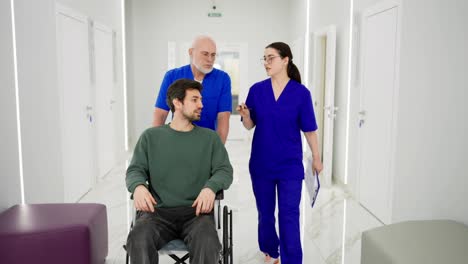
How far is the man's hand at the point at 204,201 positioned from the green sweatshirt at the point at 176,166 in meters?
0.06

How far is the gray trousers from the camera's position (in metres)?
2.04

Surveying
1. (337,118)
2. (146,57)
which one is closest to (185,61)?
(146,57)

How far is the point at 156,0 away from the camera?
8656mm

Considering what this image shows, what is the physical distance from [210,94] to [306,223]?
5.71ft

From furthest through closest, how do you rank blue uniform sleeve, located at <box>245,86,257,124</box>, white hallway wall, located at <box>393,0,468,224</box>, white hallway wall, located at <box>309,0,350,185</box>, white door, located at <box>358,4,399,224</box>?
white hallway wall, located at <box>309,0,350,185</box>
white door, located at <box>358,4,399,224</box>
blue uniform sleeve, located at <box>245,86,257,124</box>
white hallway wall, located at <box>393,0,468,224</box>

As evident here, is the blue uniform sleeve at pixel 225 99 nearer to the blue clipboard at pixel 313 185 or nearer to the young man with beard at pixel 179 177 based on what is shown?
the young man with beard at pixel 179 177

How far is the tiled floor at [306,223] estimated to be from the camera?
123 inches

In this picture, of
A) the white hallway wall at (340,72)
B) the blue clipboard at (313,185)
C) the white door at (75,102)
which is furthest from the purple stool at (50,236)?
the white hallway wall at (340,72)

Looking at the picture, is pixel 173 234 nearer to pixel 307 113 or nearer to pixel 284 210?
pixel 284 210

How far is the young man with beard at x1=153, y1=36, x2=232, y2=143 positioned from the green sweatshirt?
0.39 metres

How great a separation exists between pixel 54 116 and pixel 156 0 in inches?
211

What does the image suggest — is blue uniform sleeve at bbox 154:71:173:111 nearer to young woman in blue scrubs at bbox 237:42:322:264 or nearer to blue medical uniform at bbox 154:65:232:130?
blue medical uniform at bbox 154:65:232:130

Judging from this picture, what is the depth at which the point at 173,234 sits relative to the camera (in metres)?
2.23

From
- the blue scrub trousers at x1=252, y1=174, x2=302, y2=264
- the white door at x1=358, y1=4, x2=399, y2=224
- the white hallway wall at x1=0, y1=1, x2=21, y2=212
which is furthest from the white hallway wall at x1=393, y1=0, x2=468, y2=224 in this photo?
the white hallway wall at x1=0, y1=1, x2=21, y2=212
